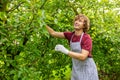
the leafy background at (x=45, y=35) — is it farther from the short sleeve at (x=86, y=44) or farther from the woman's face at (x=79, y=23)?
the short sleeve at (x=86, y=44)

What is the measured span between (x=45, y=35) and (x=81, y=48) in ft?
1.49

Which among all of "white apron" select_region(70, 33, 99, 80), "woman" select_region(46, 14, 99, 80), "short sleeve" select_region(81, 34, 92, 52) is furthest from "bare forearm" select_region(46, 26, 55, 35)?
"short sleeve" select_region(81, 34, 92, 52)

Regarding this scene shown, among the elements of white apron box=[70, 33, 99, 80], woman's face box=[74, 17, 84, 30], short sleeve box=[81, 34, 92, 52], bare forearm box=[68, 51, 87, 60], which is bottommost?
white apron box=[70, 33, 99, 80]

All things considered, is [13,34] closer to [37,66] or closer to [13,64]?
[13,64]

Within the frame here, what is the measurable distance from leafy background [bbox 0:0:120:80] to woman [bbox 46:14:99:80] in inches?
7.6

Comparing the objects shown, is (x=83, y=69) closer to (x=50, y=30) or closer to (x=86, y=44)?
(x=86, y=44)

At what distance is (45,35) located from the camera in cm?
346

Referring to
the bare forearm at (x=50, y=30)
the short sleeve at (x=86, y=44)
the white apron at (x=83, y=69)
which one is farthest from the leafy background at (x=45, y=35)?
the white apron at (x=83, y=69)

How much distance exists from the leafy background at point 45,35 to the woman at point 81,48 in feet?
0.63

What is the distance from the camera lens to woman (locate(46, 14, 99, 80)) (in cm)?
359

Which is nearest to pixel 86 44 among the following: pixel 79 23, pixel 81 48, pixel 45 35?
pixel 81 48

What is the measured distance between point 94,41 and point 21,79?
1910 mm

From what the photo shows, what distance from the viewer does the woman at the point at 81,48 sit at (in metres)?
3.59

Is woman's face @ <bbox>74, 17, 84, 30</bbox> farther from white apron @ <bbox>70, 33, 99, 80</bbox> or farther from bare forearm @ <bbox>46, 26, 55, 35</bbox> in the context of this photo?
bare forearm @ <bbox>46, 26, 55, 35</bbox>
